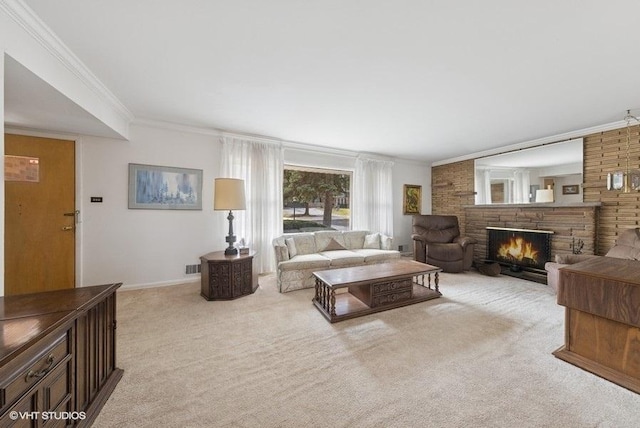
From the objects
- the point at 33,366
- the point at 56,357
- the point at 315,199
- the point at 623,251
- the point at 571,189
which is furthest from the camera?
the point at 315,199

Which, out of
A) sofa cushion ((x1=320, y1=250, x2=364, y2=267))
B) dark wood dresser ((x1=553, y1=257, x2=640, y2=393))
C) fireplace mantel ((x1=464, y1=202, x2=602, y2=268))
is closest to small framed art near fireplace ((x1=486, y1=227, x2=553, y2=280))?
fireplace mantel ((x1=464, y1=202, x2=602, y2=268))

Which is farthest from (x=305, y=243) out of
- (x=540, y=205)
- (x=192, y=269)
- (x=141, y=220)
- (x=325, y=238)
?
(x=540, y=205)

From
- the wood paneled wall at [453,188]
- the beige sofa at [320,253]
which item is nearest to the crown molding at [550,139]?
the wood paneled wall at [453,188]

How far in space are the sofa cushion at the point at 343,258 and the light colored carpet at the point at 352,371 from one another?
1.06 m

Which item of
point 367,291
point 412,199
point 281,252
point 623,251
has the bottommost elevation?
point 367,291

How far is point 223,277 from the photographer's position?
311cm

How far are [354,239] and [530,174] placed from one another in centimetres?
347

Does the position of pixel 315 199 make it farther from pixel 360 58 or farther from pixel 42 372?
pixel 42 372

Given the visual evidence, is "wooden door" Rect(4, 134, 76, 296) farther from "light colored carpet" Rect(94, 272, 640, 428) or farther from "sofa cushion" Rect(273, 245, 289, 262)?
"sofa cushion" Rect(273, 245, 289, 262)

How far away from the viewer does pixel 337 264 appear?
376cm

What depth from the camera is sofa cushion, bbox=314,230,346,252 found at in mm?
4339

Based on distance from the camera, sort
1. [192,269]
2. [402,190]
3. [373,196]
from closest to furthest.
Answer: [192,269] → [373,196] → [402,190]

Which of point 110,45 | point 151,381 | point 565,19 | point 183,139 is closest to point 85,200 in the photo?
point 183,139

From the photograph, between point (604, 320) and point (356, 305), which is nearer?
point (604, 320)
